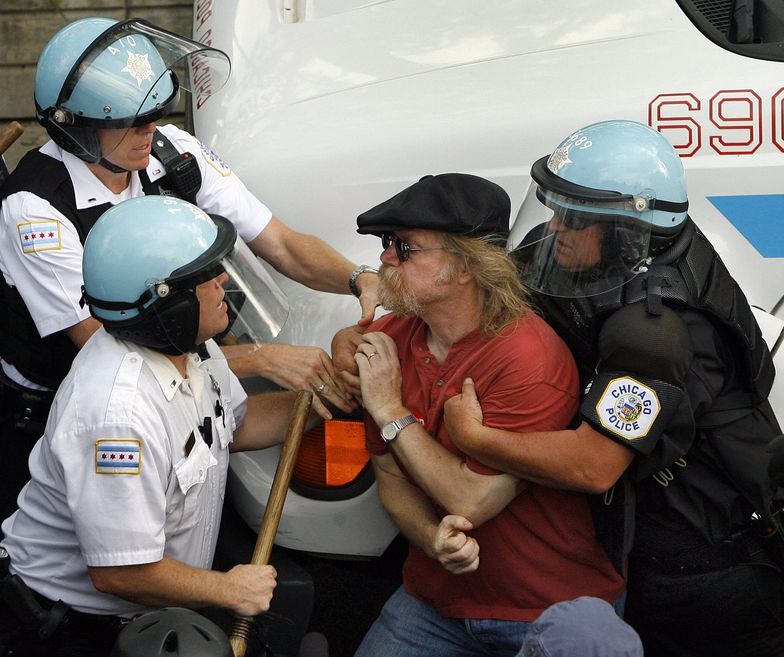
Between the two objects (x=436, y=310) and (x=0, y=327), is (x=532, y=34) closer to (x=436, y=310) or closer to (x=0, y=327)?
(x=436, y=310)

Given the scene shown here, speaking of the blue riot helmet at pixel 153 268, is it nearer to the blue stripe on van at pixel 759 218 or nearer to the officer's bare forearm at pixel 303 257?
the officer's bare forearm at pixel 303 257

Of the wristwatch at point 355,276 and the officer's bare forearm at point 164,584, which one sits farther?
the wristwatch at point 355,276

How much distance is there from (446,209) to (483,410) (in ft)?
1.45

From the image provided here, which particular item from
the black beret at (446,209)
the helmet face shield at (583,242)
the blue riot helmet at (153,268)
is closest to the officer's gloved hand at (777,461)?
the helmet face shield at (583,242)

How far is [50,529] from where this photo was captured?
2.45m

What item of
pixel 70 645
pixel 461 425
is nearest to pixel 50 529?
pixel 70 645

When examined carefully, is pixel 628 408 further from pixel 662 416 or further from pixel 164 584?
pixel 164 584

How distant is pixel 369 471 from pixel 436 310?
1.67ft

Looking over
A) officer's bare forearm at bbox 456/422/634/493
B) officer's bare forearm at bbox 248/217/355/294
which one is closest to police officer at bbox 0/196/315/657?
officer's bare forearm at bbox 248/217/355/294

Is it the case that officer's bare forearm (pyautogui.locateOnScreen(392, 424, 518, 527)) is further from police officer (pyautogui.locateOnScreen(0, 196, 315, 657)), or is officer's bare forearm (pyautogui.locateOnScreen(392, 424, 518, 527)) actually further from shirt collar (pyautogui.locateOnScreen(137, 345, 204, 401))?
shirt collar (pyautogui.locateOnScreen(137, 345, 204, 401))

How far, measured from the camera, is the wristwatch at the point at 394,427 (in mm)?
2500

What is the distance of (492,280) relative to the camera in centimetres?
247

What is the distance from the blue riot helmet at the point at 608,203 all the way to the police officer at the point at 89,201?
0.60 meters

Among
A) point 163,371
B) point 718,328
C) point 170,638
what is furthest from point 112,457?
point 718,328
